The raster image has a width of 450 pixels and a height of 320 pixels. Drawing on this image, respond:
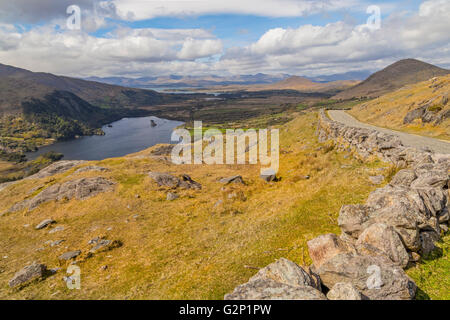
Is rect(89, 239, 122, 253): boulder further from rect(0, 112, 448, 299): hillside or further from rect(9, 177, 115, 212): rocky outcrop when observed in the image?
rect(9, 177, 115, 212): rocky outcrop

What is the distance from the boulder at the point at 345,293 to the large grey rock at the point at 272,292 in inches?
17.1

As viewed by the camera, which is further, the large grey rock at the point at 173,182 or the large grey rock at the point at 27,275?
the large grey rock at the point at 173,182

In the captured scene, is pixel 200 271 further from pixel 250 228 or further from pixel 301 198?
pixel 301 198

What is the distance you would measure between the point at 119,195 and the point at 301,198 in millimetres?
26467

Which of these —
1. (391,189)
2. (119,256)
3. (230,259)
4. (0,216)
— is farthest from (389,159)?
(0,216)

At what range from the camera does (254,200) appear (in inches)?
1171

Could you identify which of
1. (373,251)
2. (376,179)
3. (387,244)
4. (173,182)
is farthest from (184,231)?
(376,179)

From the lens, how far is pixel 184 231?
24.1m

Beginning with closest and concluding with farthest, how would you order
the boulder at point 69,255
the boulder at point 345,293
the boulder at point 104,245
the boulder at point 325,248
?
the boulder at point 345,293
the boulder at point 325,248
the boulder at point 69,255
the boulder at point 104,245

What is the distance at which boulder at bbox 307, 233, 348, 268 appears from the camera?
492 inches

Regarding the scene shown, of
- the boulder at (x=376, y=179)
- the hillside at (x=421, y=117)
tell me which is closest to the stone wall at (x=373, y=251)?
the boulder at (x=376, y=179)

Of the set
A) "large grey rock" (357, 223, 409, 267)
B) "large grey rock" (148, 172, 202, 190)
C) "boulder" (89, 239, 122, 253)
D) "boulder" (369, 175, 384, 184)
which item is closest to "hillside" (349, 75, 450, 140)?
"boulder" (369, 175, 384, 184)

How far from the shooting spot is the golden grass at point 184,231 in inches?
623
